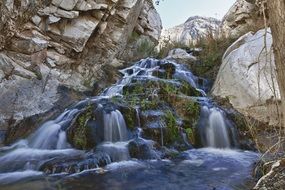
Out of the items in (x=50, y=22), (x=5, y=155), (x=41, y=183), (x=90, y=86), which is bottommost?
(x=41, y=183)

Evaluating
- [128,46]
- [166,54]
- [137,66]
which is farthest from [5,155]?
[166,54]

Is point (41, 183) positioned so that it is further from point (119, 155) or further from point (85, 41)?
point (85, 41)

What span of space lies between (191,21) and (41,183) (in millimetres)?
22434

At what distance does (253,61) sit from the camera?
7.88 meters

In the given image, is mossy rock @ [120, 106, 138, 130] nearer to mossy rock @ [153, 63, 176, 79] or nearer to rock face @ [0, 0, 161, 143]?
rock face @ [0, 0, 161, 143]

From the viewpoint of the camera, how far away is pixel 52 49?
27.9 ft

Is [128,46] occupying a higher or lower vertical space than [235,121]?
higher

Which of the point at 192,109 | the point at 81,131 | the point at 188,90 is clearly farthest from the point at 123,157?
the point at 188,90

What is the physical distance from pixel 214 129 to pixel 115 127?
6.27 feet

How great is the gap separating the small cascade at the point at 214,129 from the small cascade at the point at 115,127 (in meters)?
1.50

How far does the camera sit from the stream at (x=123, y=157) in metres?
4.61

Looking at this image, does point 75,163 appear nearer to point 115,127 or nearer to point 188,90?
point 115,127

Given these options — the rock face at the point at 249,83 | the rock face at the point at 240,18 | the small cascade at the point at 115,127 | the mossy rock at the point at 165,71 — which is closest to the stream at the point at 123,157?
the small cascade at the point at 115,127

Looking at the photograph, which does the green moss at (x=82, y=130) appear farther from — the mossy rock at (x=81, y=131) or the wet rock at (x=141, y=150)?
the wet rock at (x=141, y=150)
